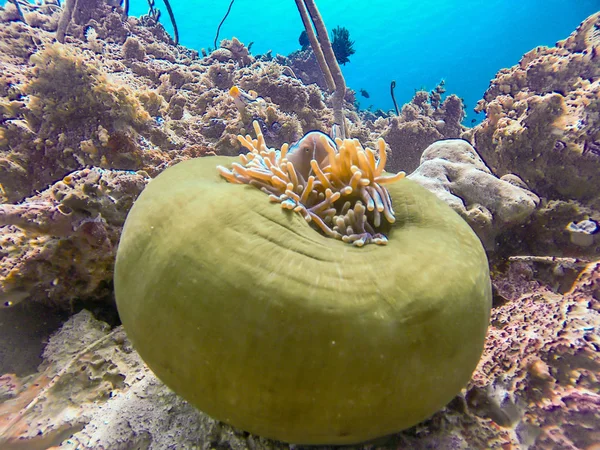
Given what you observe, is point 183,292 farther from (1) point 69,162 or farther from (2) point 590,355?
(1) point 69,162

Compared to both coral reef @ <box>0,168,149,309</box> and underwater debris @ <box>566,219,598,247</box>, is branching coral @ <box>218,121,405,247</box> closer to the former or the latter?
coral reef @ <box>0,168,149,309</box>

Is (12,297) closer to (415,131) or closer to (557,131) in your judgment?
(557,131)

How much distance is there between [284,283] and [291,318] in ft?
0.42

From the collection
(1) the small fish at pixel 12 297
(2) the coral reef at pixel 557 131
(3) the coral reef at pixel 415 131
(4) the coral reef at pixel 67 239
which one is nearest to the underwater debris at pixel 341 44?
(3) the coral reef at pixel 415 131

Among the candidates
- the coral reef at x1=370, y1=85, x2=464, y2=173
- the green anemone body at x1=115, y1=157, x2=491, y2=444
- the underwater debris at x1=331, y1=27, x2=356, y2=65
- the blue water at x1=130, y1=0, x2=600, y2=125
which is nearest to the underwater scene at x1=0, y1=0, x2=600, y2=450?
the green anemone body at x1=115, y1=157, x2=491, y2=444

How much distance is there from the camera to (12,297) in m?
2.15

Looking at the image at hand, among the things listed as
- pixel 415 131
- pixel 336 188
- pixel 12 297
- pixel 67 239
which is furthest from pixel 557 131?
pixel 12 297

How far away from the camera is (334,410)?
1175 millimetres

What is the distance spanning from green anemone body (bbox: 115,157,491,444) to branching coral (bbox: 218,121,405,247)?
0.52ft

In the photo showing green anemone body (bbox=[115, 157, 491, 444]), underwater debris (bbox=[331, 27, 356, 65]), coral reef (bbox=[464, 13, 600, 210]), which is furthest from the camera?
underwater debris (bbox=[331, 27, 356, 65])

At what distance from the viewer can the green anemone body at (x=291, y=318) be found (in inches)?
45.6

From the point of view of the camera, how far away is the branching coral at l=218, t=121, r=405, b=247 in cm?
162

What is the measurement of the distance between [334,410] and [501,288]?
84.3 inches

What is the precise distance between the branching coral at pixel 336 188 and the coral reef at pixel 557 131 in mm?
2809
